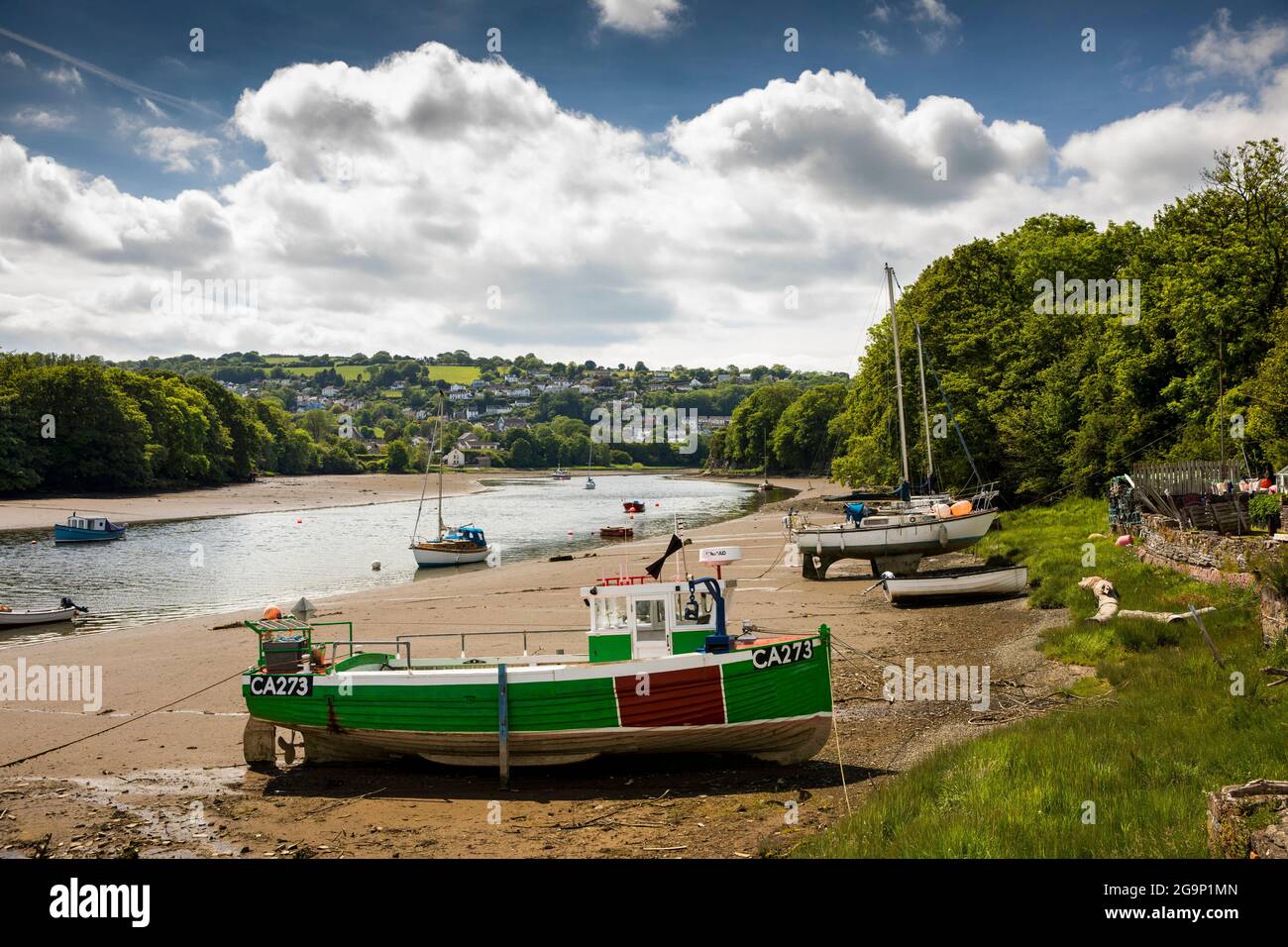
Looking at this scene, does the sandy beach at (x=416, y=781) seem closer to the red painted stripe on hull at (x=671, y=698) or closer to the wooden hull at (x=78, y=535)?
the red painted stripe on hull at (x=671, y=698)

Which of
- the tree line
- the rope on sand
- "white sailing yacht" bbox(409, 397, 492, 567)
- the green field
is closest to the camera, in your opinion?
the green field

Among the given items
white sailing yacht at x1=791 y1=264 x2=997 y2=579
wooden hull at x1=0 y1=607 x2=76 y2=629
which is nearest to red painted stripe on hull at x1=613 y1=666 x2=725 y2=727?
white sailing yacht at x1=791 y1=264 x2=997 y2=579

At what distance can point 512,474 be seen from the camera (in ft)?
646

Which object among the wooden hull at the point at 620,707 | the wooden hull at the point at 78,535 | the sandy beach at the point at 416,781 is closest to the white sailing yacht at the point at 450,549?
the sandy beach at the point at 416,781

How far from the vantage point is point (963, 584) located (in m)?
28.1

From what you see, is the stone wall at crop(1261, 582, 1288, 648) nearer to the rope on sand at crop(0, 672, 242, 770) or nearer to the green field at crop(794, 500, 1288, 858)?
the green field at crop(794, 500, 1288, 858)

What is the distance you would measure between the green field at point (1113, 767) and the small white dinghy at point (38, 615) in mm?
30488

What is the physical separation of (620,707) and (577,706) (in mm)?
693

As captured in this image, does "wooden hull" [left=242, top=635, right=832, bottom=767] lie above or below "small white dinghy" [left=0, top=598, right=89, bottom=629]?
above

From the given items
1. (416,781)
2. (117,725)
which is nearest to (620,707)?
(416,781)

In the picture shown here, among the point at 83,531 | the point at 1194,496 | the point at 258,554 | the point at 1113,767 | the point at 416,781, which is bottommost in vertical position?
the point at 416,781

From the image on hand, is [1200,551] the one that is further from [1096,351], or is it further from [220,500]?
[220,500]

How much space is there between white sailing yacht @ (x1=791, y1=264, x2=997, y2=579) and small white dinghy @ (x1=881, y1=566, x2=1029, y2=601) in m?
5.44

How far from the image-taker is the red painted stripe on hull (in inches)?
545
